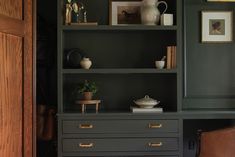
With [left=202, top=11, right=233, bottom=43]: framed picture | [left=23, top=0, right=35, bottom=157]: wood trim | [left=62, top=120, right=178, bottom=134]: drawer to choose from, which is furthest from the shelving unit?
[left=23, top=0, right=35, bottom=157]: wood trim

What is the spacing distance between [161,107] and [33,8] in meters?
1.64

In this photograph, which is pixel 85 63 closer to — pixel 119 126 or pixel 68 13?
pixel 68 13

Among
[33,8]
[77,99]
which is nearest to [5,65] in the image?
[33,8]

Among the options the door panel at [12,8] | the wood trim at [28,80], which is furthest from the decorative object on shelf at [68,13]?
the door panel at [12,8]

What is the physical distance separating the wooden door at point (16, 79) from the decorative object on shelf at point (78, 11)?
919 millimetres

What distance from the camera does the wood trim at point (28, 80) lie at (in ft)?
8.00

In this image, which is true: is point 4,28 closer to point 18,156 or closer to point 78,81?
point 18,156

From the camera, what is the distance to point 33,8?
8.30 feet

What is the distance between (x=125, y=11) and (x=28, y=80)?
1420 mm

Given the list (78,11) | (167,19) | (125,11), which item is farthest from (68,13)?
(167,19)

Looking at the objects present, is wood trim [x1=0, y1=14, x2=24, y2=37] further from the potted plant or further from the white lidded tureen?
the white lidded tureen

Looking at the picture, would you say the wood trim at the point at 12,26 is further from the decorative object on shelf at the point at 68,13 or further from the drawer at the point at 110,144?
the drawer at the point at 110,144

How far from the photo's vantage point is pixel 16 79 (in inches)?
91.7

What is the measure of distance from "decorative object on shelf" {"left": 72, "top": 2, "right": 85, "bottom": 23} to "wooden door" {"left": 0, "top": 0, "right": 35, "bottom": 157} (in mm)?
919
